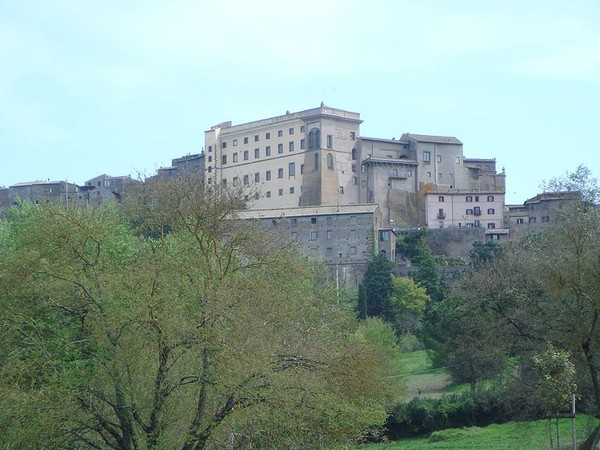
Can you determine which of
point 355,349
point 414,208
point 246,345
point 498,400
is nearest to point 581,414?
point 498,400

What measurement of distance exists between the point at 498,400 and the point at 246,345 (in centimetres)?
2512

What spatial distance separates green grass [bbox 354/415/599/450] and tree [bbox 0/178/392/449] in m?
13.5

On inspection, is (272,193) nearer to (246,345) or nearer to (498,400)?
(498,400)

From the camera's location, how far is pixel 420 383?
2195 inches

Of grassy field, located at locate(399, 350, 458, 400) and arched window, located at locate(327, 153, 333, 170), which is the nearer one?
grassy field, located at locate(399, 350, 458, 400)

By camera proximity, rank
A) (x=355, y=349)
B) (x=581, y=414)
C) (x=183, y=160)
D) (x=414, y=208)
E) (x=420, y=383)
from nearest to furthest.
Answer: (x=355, y=349) → (x=581, y=414) → (x=420, y=383) → (x=414, y=208) → (x=183, y=160)

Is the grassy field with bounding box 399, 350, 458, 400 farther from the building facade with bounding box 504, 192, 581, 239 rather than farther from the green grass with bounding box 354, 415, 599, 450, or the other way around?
the building facade with bounding box 504, 192, 581, 239

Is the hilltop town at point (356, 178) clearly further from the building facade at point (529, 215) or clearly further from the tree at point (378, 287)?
the tree at point (378, 287)

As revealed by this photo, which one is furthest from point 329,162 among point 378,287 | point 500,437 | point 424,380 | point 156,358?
point 156,358

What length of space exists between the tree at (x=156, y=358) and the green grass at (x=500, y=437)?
13480mm

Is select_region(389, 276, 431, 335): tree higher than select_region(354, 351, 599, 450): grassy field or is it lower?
higher

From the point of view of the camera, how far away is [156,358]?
19.8 m

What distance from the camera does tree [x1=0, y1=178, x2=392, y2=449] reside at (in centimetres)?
1936

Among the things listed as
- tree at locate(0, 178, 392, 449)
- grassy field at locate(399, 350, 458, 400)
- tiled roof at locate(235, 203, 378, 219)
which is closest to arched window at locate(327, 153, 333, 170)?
tiled roof at locate(235, 203, 378, 219)
